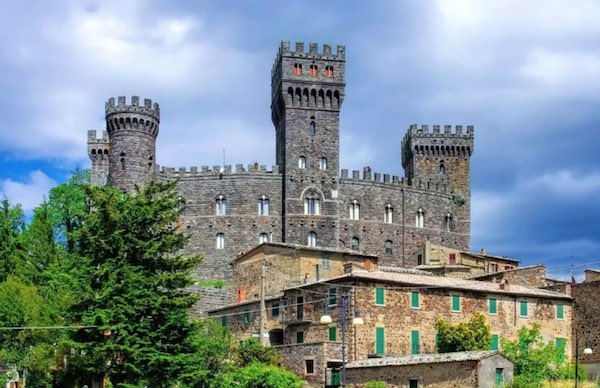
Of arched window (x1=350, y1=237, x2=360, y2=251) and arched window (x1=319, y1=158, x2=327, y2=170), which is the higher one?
arched window (x1=319, y1=158, x2=327, y2=170)

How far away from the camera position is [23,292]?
54500 mm

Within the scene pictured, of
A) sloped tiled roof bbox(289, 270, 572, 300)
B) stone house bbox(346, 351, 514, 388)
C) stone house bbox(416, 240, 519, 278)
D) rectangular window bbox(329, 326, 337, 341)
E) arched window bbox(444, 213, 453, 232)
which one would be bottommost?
stone house bbox(346, 351, 514, 388)

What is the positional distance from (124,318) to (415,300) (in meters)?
17.4

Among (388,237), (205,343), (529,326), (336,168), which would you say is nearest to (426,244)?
(388,237)

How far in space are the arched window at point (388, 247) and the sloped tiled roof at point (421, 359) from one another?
37.1 metres

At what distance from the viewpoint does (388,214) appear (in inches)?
3563

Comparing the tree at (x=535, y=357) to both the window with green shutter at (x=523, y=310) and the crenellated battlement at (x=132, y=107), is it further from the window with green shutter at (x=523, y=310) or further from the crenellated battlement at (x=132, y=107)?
the crenellated battlement at (x=132, y=107)

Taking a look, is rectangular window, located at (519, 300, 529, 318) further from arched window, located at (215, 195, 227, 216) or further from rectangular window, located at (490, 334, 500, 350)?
arched window, located at (215, 195, 227, 216)

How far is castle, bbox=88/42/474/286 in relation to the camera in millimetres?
85812

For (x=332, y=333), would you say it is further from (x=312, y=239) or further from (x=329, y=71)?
(x=329, y=71)

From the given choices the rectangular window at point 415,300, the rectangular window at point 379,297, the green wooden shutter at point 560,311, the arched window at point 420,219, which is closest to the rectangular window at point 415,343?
the rectangular window at point 415,300

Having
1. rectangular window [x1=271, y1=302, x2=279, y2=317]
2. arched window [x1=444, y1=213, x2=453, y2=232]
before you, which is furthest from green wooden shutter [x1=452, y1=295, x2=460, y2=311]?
arched window [x1=444, y1=213, x2=453, y2=232]

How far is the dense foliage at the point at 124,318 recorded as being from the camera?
44781 mm

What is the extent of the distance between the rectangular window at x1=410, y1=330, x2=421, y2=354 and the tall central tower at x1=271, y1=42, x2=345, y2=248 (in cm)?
3006
